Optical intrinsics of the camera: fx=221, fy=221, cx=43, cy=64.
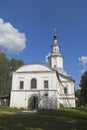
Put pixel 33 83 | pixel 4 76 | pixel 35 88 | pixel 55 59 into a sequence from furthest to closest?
pixel 4 76 → pixel 55 59 → pixel 33 83 → pixel 35 88

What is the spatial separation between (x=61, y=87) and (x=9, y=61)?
26.7m

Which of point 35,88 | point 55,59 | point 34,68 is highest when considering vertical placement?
point 55,59

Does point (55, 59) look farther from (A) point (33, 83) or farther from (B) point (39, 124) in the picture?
(B) point (39, 124)

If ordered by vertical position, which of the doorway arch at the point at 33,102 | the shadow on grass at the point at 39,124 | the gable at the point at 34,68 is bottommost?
the shadow on grass at the point at 39,124

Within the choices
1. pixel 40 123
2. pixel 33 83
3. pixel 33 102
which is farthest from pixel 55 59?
pixel 40 123

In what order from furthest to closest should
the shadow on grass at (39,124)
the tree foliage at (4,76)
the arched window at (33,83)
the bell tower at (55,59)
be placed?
the tree foliage at (4,76)
the bell tower at (55,59)
the arched window at (33,83)
the shadow on grass at (39,124)

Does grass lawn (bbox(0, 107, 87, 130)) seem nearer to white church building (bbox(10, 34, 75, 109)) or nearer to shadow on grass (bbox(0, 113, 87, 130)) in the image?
shadow on grass (bbox(0, 113, 87, 130))

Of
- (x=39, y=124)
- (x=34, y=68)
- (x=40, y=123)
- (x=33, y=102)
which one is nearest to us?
(x=39, y=124)

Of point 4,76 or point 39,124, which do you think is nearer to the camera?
point 39,124

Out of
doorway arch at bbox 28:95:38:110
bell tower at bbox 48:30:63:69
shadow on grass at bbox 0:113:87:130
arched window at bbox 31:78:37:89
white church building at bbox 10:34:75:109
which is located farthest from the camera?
bell tower at bbox 48:30:63:69

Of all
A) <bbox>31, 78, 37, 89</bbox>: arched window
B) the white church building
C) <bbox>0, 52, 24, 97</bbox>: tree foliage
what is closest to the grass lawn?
the white church building

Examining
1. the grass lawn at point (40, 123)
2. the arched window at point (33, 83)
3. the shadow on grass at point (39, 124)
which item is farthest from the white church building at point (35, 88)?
the shadow on grass at point (39, 124)

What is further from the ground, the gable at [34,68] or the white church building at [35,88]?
the gable at [34,68]

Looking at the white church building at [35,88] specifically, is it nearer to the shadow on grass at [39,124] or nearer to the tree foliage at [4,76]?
the tree foliage at [4,76]
